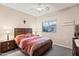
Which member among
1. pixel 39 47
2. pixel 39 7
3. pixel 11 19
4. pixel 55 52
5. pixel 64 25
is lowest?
pixel 55 52

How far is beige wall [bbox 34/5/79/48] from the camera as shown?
1.79m

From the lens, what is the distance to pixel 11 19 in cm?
188

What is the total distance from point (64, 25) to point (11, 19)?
95 centimetres

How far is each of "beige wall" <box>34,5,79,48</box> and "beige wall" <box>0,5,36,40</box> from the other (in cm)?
20

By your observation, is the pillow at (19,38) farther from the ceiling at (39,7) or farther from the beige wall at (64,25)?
the ceiling at (39,7)

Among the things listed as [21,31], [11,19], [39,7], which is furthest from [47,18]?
[11,19]

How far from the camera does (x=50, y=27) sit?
1931 millimetres

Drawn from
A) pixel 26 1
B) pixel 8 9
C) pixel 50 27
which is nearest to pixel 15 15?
pixel 8 9

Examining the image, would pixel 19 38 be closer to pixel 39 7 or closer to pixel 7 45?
pixel 7 45

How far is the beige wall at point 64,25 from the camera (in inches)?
70.6

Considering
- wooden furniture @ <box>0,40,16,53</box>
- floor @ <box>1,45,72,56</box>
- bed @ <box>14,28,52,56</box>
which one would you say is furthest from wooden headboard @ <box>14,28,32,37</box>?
floor @ <box>1,45,72,56</box>

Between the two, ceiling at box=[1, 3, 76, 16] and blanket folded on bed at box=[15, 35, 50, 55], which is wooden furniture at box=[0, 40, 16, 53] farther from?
ceiling at box=[1, 3, 76, 16]

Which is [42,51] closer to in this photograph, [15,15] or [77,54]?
[77,54]

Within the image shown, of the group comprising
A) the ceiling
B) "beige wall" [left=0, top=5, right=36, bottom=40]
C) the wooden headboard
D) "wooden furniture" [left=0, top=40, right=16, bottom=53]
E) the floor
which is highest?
the ceiling
